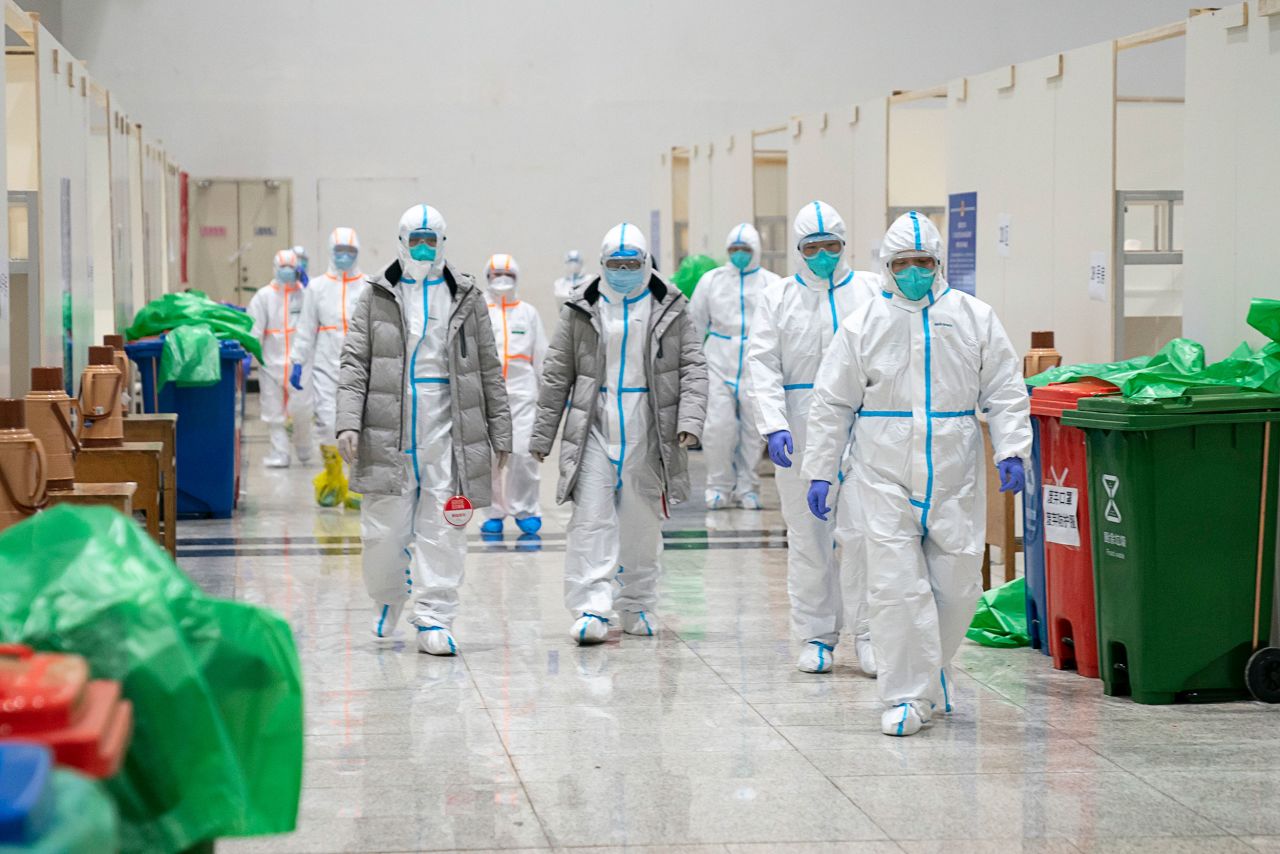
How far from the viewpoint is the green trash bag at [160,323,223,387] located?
30.7ft

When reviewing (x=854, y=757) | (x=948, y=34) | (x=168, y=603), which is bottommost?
(x=854, y=757)

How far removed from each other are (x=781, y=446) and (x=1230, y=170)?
6.98 feet

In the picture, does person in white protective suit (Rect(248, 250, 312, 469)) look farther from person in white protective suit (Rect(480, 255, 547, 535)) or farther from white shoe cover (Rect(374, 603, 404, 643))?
white shoe cover (Rect(374, 603, 404, 643))

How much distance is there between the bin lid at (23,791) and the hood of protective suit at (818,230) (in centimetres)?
435

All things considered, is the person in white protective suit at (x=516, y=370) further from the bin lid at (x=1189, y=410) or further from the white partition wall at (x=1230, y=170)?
the bin lid at (x=1189, y=410)

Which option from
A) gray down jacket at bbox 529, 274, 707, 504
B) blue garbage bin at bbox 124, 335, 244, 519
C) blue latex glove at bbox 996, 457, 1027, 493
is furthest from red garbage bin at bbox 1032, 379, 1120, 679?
blue garbage bin at bbox 124, 335, 244, 519

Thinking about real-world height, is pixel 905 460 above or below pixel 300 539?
above

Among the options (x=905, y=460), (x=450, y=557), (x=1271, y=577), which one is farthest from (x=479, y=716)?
(x=1271, y=577)

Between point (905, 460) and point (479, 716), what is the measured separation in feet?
5.16

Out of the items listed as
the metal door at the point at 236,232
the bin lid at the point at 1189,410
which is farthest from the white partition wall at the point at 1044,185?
the metal door at the point at 236,232

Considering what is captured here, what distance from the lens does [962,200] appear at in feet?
28.9

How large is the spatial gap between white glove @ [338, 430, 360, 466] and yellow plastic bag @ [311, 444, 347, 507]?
456 centimetres

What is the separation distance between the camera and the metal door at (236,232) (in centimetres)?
1916

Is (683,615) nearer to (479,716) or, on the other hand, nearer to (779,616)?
(779,616)
